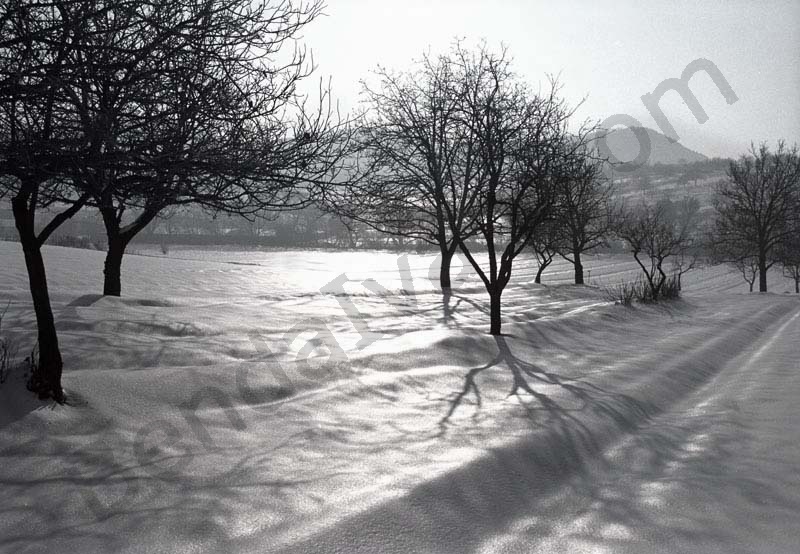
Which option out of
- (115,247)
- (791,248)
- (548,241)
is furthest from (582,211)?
(115,247)

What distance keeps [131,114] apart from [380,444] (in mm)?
3062

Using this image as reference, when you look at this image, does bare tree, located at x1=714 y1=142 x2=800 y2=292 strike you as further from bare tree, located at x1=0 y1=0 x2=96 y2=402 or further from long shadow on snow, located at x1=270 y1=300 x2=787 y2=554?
bare tree, located at x1=0 y1=0 x2=96 y2=402

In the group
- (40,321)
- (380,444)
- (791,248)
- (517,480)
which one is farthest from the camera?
(791,248)

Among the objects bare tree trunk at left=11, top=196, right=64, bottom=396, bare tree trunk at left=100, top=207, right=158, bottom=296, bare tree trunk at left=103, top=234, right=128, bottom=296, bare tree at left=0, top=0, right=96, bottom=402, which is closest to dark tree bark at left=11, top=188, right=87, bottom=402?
bare tree trunk at left=11, top=196, right=64, bottom=396

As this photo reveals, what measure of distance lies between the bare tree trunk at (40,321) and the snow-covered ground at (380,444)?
154 millimetres

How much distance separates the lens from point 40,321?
16.0 feet

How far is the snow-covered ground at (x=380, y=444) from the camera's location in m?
3.25

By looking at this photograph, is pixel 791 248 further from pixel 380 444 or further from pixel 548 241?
pixel 380 444

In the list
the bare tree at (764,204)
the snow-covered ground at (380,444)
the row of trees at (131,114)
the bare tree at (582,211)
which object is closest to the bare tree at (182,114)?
the row of trees at (131,114)

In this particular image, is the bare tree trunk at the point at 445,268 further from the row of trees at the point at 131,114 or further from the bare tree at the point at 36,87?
the bare tree at the point at 36,87

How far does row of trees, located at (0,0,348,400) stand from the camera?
3.49 metres

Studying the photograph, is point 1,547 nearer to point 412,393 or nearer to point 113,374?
point 113,374

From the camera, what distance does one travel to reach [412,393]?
6.15 meters

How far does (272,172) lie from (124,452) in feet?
7.56
